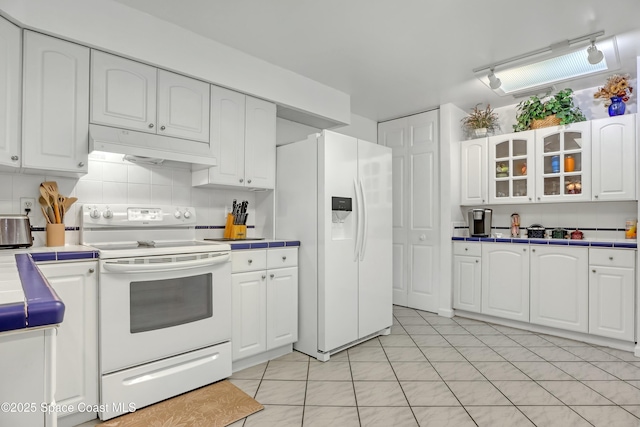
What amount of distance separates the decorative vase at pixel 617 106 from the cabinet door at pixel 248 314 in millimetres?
3332

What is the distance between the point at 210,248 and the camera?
229 centimetres

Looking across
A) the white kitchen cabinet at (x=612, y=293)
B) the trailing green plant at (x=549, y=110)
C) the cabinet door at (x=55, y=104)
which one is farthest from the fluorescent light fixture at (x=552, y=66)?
the cabinet door at (x=55, y=104)

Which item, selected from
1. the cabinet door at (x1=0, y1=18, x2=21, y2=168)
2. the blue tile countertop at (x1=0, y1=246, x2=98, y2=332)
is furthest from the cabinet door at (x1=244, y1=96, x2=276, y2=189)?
the blue tile countertop at (x1=0, y1=246, x2=98, y2=332)

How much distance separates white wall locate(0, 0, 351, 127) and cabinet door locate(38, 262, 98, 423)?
132cm

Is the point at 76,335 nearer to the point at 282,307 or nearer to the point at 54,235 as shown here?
the point at 54,235

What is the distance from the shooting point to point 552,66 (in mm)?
3043

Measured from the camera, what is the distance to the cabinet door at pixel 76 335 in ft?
5.87

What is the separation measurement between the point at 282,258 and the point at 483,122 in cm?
278

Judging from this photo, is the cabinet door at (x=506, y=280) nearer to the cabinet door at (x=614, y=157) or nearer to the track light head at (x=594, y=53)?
the cabinet door at (x=614, y=157)

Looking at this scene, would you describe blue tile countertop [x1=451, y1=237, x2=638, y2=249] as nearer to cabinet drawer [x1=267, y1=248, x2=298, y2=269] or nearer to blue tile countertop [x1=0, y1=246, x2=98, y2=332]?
cabinet drawer [x1=267, y1=248, x2=298, y2=269]

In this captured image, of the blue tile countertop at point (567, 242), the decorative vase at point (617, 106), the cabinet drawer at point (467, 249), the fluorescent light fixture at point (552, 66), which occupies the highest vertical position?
the fluorescent light fixture at point (552, 66)

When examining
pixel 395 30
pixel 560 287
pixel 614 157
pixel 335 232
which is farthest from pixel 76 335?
pixel 614 157

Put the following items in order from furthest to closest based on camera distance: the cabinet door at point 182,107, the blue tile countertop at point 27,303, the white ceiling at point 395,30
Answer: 1. the cabinet door at point 182,107
2. the white ceiling at point 395,30
3. the blue tile countertop at point 27,303

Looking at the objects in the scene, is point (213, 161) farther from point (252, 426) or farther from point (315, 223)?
point (252, 426)
